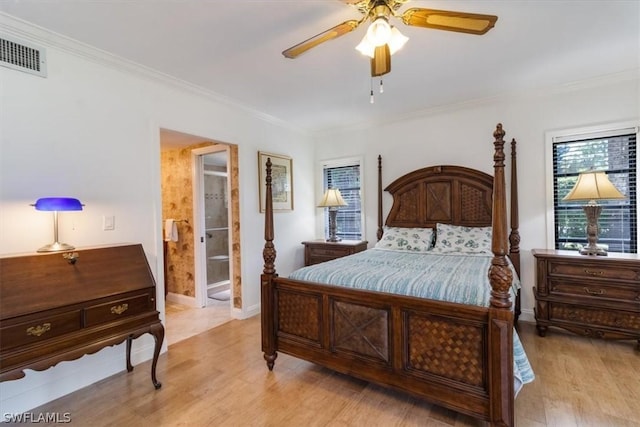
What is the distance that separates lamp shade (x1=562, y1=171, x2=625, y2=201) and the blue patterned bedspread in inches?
39.3

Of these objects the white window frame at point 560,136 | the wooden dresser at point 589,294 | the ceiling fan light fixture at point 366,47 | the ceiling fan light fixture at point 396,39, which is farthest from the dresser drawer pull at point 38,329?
the white window frame at point 560,136

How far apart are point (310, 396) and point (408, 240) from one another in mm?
2172

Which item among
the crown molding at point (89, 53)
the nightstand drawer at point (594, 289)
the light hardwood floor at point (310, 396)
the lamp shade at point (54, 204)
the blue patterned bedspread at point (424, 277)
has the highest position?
the crown molding at point (89, 53)

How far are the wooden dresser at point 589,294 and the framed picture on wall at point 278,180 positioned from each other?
3108 millimetres

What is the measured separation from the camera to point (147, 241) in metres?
2.83

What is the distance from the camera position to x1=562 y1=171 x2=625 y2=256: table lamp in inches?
108

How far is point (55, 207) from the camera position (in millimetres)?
2000

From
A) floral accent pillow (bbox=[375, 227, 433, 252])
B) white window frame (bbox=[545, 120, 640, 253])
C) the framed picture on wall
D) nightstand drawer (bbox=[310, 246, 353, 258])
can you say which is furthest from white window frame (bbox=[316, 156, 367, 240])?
white window frame (bbox=[545, 120, 640, 253])

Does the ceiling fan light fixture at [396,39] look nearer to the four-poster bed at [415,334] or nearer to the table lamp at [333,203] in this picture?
the four-poster bed at [415,334]

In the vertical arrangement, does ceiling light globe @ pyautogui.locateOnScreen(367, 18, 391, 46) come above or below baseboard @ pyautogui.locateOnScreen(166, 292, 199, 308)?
above

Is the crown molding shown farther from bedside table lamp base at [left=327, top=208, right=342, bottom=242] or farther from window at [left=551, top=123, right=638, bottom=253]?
window at [left=551, top=123, right=638, bottom=253]

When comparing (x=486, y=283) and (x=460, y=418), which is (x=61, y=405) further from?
(x=486, y=283)

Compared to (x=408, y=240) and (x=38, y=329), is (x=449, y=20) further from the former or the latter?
(x=38, y=329)

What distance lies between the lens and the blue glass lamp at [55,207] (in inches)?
78.2
